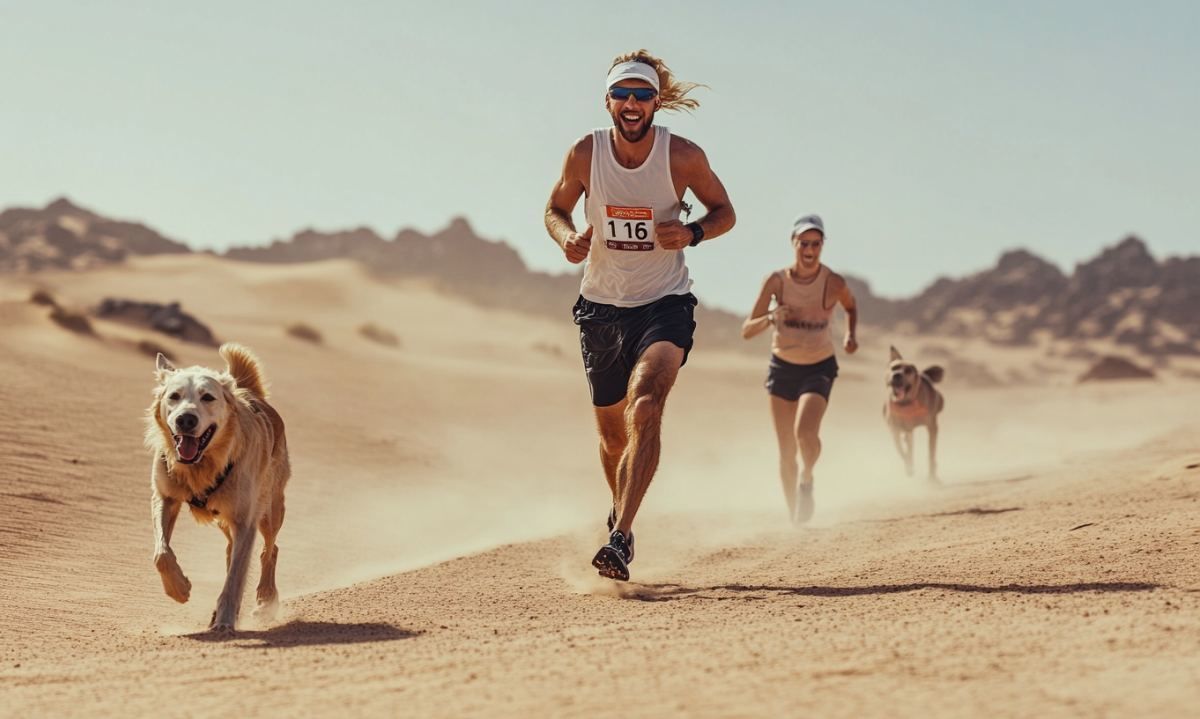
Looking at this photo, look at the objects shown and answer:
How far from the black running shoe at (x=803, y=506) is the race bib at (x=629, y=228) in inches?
164

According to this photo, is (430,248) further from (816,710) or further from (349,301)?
(816,710)

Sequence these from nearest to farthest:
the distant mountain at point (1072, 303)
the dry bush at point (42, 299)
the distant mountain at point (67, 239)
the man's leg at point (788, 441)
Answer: the man's leg at point (788, 441)
the dry bush at point (42, 299)
the distant mountain at point (67, 239)
the distant mountain at point (1072, 303)

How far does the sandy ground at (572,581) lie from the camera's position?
418 cm

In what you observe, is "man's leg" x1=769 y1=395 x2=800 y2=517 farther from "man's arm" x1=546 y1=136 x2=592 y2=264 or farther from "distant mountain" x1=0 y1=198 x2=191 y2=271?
"distant mountain" x1=0 y1=198 x2=191 y2=271

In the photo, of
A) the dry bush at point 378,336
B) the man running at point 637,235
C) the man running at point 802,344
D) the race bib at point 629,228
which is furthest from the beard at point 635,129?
the dry bush at point 378,336

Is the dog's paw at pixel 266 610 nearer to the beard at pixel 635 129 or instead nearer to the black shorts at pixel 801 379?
the beard at pixel 635 129

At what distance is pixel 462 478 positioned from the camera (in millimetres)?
17641

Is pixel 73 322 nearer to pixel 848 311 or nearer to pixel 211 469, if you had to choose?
pixel 848 311

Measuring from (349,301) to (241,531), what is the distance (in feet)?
240

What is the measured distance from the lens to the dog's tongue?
6375mm

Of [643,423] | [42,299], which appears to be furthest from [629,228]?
[42,299]

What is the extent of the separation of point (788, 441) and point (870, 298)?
106884 mm

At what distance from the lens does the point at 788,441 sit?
1097 cm

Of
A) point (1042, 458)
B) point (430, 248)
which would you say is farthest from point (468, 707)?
point (430, 248)
